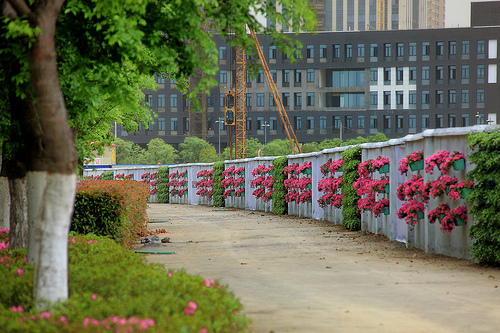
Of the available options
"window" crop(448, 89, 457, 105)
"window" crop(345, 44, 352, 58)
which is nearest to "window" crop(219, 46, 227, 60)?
"window" crop(345, 44, 352, 58)

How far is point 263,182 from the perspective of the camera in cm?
2842

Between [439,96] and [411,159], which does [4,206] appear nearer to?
[411,159]

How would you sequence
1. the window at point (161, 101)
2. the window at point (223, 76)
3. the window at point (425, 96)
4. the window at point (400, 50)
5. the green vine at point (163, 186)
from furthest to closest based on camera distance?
the window at point (161, 101), the window at point (223, 76), the window at point (425, 96), the window at point (400, 50), the green vine at point (163, 186)

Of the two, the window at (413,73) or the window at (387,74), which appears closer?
the window at (413,73)

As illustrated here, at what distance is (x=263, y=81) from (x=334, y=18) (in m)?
91.4

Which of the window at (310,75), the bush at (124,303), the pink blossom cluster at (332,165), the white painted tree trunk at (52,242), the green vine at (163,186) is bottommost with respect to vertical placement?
the green vine at (163,186)

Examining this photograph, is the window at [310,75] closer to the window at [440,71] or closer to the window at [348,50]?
the window at [348,50]

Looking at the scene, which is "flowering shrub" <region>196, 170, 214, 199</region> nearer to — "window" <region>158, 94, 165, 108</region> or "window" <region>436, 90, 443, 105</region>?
"window" <region>436, 90, 443, 105</region>

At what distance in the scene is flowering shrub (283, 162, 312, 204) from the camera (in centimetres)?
2288

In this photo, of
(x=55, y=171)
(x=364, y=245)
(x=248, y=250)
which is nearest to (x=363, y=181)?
(x=364, y=245)

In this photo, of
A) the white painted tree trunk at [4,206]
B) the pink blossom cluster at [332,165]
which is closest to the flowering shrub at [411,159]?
the pink blossom cluster at [332,165]

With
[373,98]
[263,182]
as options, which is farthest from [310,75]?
[263,182]

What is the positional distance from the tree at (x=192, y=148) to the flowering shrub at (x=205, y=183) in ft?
182

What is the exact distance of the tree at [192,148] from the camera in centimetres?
9538
